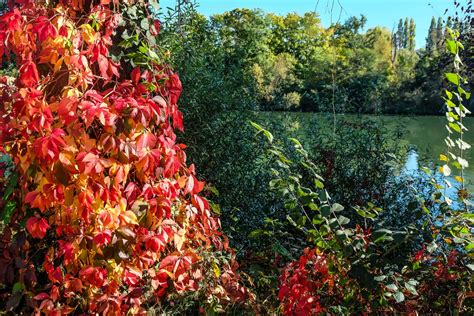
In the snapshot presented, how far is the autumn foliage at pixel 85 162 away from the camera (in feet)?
5.39

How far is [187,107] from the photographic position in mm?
4203

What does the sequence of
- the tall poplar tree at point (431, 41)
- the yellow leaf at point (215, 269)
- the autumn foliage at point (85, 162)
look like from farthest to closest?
the tall poplar tree at point (431, 41) < the yellow leaf at point (215, 269) < the autumn foliage at point (85, 162)

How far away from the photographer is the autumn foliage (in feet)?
5.39

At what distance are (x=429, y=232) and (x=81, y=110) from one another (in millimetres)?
1413

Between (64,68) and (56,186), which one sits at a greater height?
(64,68)

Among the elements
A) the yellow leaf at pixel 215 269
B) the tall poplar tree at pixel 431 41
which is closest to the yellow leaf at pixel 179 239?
the yellow leaf at pixel 215 269

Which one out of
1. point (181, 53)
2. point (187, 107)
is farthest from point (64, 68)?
point (181, 53)

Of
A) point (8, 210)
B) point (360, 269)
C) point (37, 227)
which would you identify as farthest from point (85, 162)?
point (360, 269)

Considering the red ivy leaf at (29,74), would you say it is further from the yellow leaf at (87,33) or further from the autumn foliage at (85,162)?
the yellow leaf at (87,33)

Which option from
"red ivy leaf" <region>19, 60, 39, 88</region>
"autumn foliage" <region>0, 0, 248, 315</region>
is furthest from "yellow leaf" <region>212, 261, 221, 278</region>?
"red ivy leaf" <region>19, 60, 39, 88</region>

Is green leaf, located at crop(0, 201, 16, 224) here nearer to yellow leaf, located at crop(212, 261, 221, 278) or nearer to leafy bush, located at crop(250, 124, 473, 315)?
yellow leaf, located at crop(212, 261, 221, 278)

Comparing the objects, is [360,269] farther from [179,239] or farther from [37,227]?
[37,227]

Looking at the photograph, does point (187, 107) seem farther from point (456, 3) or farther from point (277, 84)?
point (277, 84)

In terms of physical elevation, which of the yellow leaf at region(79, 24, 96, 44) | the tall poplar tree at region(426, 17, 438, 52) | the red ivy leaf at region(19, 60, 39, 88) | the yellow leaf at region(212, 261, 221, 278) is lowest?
the yellow leaf at region(212, 261, 221, 278)
